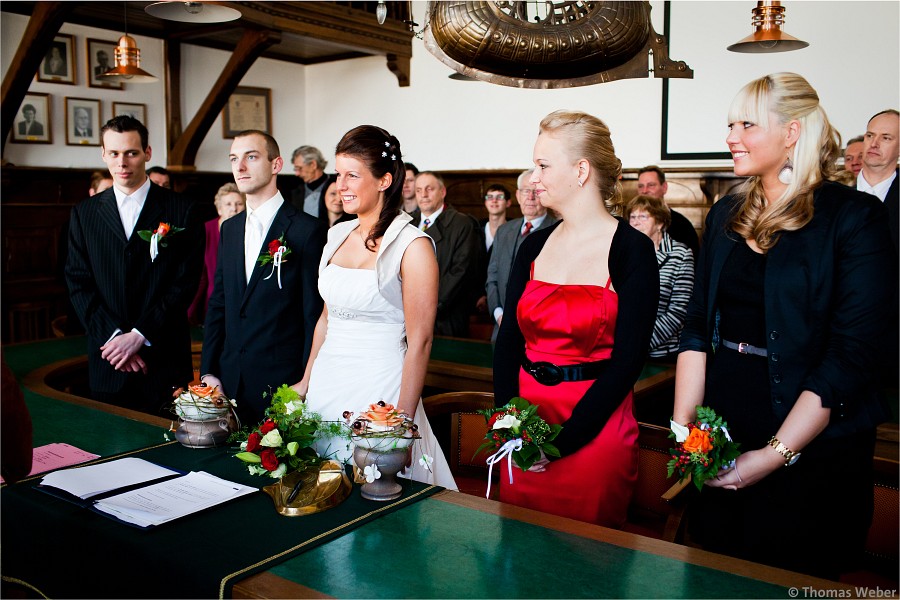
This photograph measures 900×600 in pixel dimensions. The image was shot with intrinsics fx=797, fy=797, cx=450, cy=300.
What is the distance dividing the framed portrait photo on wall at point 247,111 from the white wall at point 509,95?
108 mm

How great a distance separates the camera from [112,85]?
8898 mm

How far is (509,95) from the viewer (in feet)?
31.0

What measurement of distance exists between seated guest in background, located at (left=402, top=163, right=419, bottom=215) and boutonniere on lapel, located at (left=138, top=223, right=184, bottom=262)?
3.61 meters

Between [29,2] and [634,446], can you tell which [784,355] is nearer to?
[634,446]

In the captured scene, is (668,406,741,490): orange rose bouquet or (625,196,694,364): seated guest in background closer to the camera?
(668,406,741,490): orange rose bouquet

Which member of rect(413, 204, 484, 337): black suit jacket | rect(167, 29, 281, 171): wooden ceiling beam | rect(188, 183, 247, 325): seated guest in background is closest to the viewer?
rect(413, 204, 484, 337): black suit jacket

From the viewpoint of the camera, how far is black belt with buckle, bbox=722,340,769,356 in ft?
6.32

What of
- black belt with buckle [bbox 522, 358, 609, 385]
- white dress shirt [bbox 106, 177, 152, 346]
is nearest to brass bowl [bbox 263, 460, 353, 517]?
black belt with buckle [bbox 522, 358, 609, 385]

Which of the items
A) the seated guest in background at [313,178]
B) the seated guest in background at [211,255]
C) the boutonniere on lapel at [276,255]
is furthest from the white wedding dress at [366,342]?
the seated guest in background at [313,178]

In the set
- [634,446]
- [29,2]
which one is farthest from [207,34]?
[634,446]

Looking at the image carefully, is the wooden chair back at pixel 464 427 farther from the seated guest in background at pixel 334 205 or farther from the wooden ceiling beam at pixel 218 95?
the wooden ceiling beam at pixel 218 95

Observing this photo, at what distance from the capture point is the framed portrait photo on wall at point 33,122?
8172mm

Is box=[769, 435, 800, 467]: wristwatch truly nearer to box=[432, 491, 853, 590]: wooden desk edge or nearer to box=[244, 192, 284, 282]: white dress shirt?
box=[432, 491, 853, 590]: wooden desk edge

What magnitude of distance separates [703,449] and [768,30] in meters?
2.80
